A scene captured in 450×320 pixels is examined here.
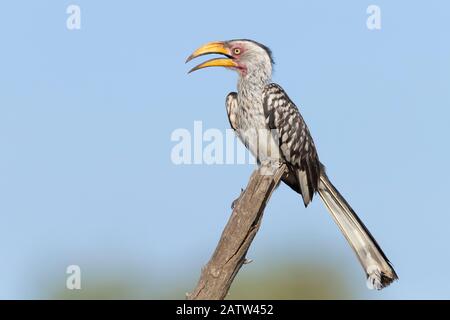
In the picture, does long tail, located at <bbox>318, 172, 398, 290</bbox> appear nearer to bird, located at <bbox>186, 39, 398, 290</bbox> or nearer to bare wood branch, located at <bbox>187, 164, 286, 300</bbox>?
bird, located at <bbox>186, 39, 398, 290</bbox>

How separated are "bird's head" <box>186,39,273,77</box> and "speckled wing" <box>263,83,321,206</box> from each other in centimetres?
40

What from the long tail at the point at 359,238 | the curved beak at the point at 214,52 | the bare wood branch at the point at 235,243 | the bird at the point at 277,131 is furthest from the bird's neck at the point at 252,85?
the bare wood branch at the point at 235,243

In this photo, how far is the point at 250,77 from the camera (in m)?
Answer: 9.20

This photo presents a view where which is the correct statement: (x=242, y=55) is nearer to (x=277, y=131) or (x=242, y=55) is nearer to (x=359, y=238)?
(x=277, y=131)

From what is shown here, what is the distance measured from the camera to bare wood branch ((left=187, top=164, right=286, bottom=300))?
641 cm

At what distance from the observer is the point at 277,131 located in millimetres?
8773

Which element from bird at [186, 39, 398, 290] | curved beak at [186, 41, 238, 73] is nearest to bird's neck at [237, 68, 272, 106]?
bird at [186, 39, 398, 290]

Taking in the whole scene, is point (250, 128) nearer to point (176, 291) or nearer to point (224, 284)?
point (224, 284)

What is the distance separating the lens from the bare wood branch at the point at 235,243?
6414 mm

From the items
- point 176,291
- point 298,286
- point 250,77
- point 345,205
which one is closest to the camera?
point 345,205

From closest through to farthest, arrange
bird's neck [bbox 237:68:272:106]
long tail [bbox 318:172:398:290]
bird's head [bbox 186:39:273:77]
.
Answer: long tail [bbox 318:172:398:290] → bird's neck [bbox 237:68:272:106] → bird's head [bbox 186:39:273:77]
